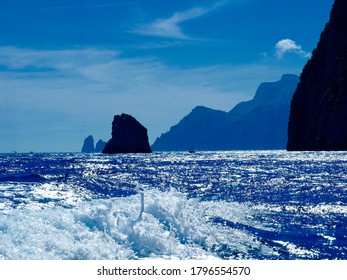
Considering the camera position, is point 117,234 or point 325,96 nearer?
point 117,234

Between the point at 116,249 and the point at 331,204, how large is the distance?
689 inches

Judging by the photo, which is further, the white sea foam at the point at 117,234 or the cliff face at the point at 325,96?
the cliff face at the point at 325,96

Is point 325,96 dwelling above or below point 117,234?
above

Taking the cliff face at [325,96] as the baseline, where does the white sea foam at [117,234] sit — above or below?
below

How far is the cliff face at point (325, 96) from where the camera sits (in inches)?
5261

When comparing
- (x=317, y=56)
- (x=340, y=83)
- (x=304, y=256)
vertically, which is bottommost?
(x=304, y=256)

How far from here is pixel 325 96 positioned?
147 m

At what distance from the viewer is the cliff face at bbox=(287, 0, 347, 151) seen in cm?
13362

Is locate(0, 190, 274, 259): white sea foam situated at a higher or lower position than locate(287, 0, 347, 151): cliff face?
lower

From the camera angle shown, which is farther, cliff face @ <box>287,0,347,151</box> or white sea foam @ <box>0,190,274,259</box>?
cliff face @ <box>287,0,347,151</box>

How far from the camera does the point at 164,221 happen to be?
54.3 ft
